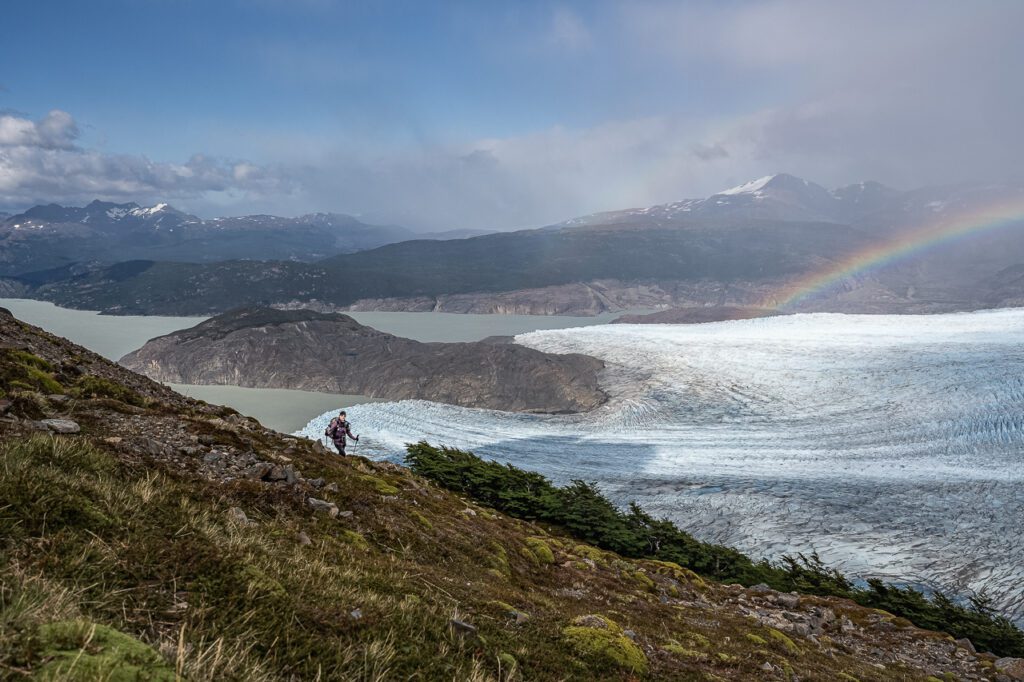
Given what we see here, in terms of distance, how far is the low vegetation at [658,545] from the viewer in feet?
52.4

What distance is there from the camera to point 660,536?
20.6 m

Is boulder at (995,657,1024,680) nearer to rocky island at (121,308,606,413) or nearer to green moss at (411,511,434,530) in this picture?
green moss at (411,511,434,530)

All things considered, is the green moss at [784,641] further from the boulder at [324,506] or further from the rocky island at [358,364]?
the rocky island at [358,364]

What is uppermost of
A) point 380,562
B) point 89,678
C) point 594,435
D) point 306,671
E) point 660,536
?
point 89,678

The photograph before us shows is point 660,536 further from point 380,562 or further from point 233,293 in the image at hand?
point 233,293

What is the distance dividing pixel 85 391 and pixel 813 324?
102m

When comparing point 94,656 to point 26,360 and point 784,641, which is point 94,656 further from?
point 26,360

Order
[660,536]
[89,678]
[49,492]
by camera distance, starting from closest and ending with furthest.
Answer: [89,678] → [49,492] → [660,536]

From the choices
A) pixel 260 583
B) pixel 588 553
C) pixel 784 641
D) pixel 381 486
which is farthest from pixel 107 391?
pixel 784 641

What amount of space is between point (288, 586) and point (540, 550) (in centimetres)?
958

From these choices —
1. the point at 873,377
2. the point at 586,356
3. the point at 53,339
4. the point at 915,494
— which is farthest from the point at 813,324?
the point at 53,339

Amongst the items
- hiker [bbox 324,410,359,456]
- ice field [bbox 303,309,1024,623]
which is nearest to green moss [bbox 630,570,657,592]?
hiker [bbox 324,410,359,456]

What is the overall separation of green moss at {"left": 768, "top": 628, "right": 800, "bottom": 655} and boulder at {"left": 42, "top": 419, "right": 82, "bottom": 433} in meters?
11.9

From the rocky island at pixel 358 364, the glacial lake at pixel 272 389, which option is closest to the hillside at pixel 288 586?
the rocky island at pixel 358 364
